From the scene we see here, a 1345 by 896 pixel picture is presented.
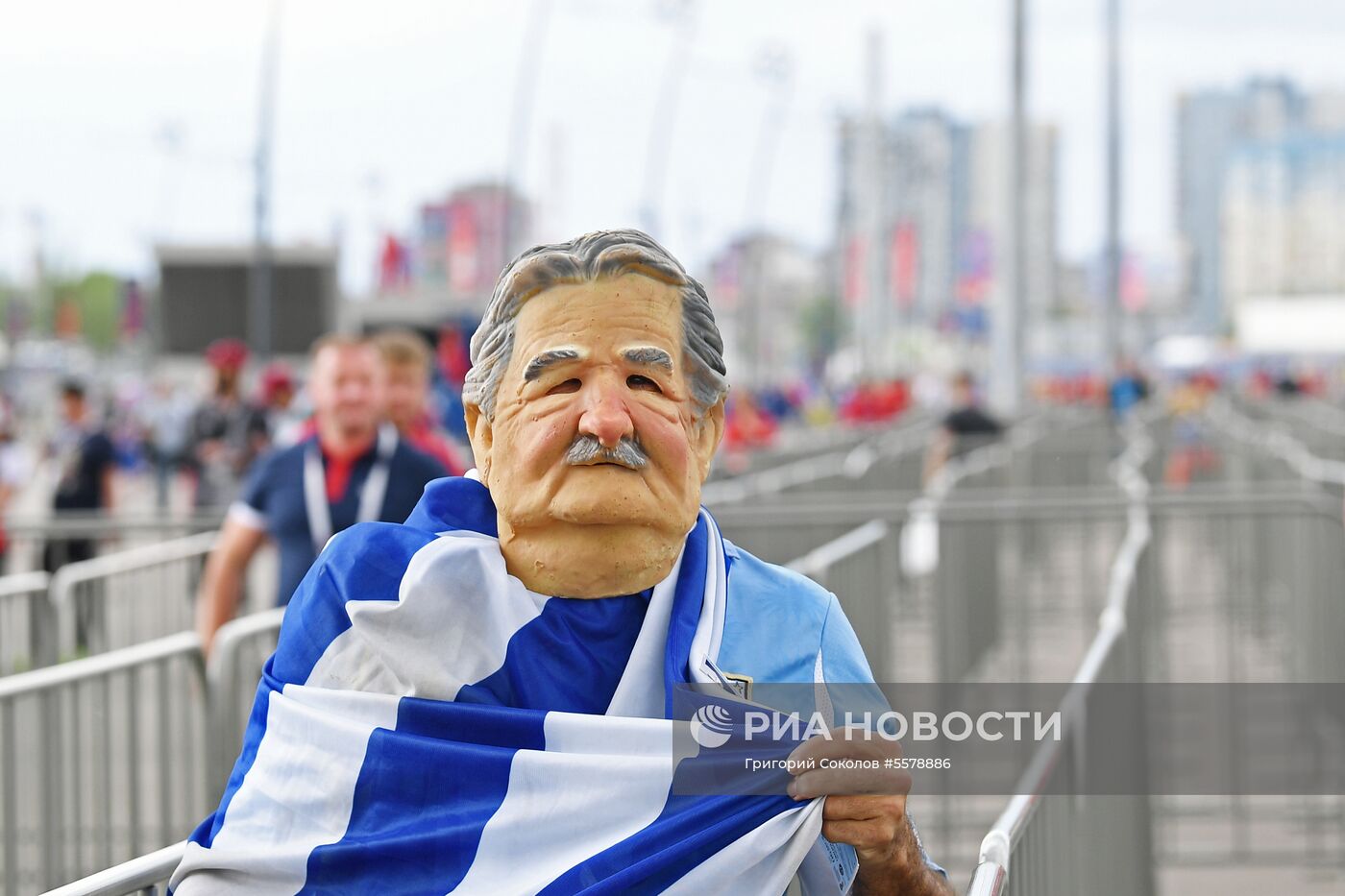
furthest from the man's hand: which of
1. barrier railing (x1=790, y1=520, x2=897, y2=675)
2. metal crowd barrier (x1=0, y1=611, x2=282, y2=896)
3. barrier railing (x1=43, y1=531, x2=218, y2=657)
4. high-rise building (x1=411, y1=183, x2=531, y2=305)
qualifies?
high-rise building (x1=411, y1=183, x2=531, y2=305)

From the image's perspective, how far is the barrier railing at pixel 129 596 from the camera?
26.4 feet

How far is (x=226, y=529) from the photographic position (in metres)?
6.46

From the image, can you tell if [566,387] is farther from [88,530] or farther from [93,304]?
[93,304]

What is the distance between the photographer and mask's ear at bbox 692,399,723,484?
2752mm

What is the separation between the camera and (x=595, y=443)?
8.43ft

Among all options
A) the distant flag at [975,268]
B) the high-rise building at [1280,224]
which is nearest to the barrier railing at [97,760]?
the distant flag at [975,268]

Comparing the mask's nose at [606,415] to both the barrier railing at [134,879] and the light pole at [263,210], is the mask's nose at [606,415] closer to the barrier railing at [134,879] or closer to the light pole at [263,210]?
the barrier railing at [134,879]

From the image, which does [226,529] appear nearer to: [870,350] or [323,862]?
[323,862]

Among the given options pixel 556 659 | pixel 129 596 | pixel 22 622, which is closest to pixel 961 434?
pixel 129 596

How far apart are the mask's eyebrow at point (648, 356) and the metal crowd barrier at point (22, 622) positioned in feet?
18.2

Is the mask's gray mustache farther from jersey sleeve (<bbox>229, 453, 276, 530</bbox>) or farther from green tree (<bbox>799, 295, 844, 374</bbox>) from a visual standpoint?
green tree (<bbox>799, 295, 844, 374</bbox>)

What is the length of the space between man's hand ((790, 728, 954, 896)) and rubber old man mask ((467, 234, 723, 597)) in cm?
38

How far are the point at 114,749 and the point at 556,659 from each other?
2846mm

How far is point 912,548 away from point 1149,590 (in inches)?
66.6
